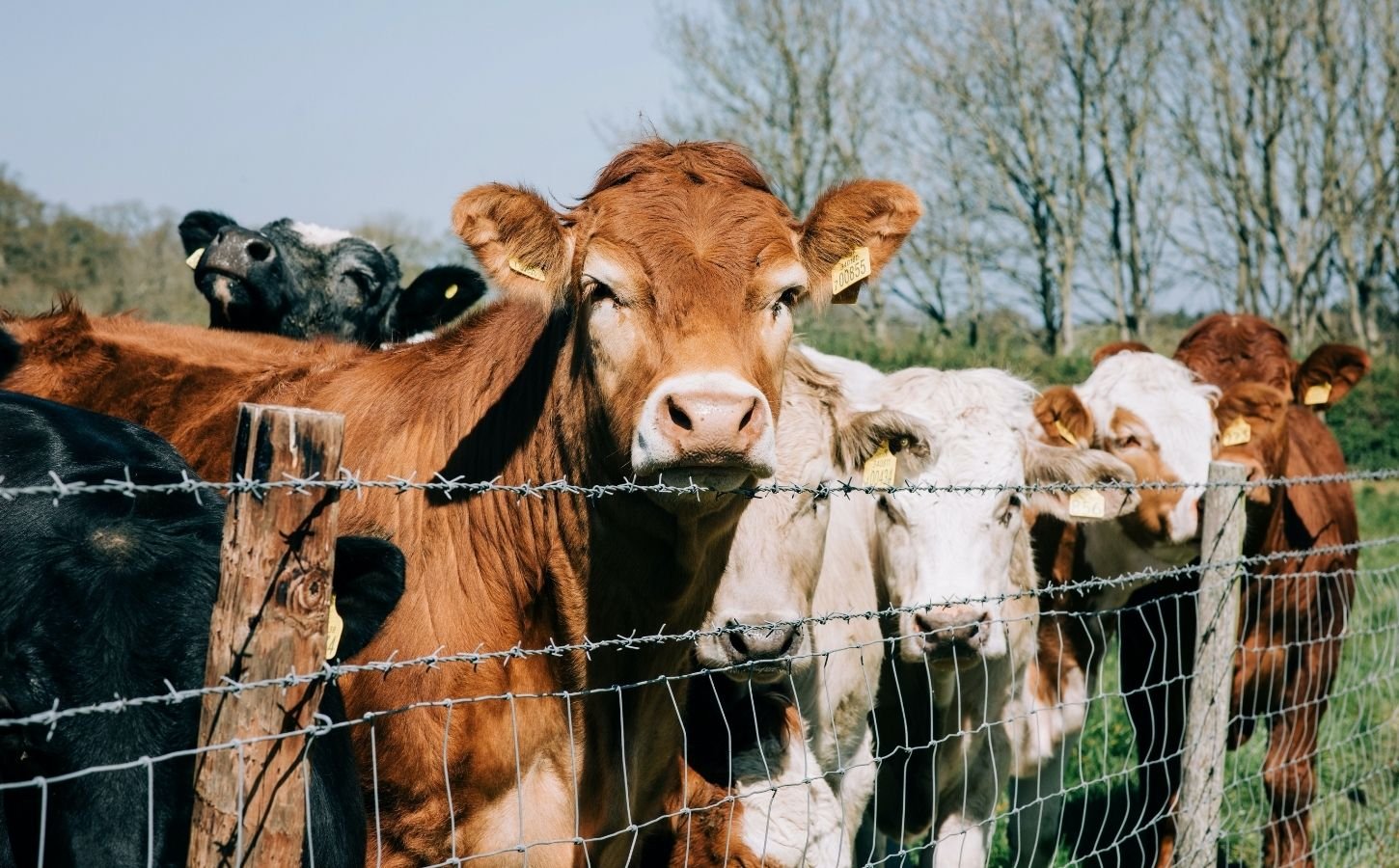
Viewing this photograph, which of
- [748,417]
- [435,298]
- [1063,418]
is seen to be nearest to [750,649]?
[748,417]

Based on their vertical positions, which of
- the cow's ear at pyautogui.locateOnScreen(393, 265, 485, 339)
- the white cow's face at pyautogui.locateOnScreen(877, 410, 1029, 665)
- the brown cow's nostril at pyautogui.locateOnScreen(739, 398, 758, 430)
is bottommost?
the white cow's face at pyautogui.locateOnScreen(877, 410, 1029, 665)

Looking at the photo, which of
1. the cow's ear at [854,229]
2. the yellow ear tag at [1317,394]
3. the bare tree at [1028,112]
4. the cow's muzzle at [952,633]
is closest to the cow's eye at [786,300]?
the cow's ear at [854,229]

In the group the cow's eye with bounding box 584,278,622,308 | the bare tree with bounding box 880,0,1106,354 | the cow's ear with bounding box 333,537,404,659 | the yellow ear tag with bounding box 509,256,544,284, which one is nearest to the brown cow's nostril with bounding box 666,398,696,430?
the cow's eye with bounding box 584,278,622,308

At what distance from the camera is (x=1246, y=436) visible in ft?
19.2

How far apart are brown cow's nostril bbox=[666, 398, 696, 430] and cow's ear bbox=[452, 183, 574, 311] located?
27.4 inches

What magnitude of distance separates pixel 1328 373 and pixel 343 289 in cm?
535

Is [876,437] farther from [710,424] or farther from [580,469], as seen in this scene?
[710,424]

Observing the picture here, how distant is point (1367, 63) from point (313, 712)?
34.4 metres

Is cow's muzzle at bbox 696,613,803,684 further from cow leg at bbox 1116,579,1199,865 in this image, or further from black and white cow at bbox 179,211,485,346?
black and white cow at bbox 179,211,485,346

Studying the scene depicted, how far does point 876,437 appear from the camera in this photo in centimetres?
454

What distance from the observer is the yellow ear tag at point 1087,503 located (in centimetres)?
489

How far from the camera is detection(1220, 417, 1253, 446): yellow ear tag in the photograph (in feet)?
19.2

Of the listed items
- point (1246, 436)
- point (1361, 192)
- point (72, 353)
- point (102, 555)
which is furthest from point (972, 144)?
point (102, 555)

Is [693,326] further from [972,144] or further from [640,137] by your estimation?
[972,144]
